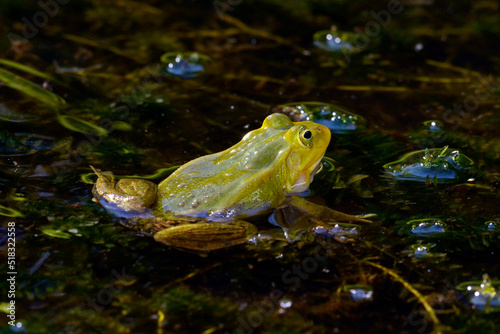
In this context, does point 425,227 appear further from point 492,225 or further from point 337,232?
point 337,232

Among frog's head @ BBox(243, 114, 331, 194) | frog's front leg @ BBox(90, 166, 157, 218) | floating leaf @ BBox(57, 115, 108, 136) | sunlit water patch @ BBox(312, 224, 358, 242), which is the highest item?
frog's head @ BBox(243, 114, 331, 194)

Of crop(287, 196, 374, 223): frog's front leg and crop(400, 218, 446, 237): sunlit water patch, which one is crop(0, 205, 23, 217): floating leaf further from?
crop(400, 218, 446, 237): sunlit water patch

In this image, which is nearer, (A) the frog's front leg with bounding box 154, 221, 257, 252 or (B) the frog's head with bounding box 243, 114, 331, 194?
(A) the frog's front leg with bounding box 154, 221, 257, 252

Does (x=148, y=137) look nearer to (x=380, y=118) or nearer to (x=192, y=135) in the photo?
(x=192, y=135)

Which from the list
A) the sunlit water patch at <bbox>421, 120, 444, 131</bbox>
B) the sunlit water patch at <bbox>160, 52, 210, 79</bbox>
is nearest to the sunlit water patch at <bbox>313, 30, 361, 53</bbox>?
the sunlit water patch at <bbox>160, 52, 210, 79</bbox>

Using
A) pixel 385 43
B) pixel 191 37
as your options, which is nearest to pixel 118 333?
pixel 191 37
